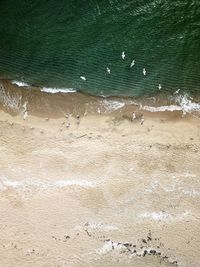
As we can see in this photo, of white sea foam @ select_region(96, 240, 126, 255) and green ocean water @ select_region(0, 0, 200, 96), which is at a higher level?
green ocean water @ select_region(0, 0, 200, 96)

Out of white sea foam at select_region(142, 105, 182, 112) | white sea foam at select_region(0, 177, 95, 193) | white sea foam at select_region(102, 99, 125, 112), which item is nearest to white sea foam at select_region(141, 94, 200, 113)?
white sea foam at select_region(142, 105, 182, 112)

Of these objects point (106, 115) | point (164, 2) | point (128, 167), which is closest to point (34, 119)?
point (106, 115)

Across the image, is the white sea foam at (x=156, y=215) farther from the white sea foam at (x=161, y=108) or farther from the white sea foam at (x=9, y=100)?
the white sea foam at (x=9, y=100)

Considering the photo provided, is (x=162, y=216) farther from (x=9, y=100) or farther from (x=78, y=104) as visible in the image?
(x=9, y=100)

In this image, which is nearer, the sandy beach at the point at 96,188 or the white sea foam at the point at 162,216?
the sandy beach at the point at 96,188

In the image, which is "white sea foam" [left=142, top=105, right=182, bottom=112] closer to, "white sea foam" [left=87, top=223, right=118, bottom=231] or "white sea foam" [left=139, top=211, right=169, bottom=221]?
"white sea foam" [left=139, top=211, right=169, bottom=221]

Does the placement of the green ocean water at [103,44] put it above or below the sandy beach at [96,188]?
above

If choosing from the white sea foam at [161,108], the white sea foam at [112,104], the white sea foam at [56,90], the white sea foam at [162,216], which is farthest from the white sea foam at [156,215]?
the white sea foam at [56,90]

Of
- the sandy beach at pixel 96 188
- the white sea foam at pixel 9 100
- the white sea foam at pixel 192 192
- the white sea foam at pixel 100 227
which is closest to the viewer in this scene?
the sandy beach at pixel 96 188
